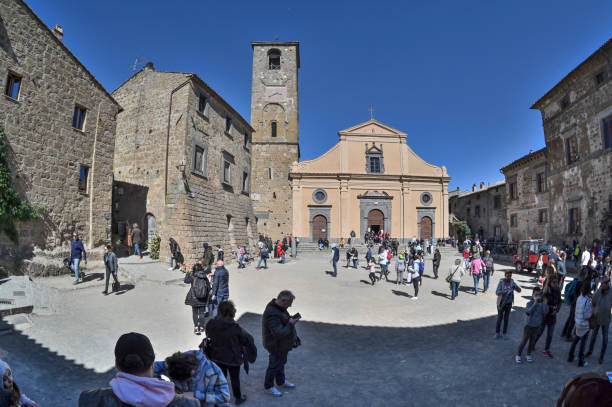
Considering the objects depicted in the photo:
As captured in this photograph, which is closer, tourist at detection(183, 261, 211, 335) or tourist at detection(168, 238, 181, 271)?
tourist at detection(183, 261, 211, 335)

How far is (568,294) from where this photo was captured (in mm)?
6281

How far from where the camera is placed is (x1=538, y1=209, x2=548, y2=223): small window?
21.5 metres

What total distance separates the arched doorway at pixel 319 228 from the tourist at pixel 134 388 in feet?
90.6

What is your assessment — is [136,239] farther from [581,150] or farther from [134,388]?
[581,150]

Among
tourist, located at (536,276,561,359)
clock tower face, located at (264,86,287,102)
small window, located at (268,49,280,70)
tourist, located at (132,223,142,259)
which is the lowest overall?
tourist, located at (536,276,561,359)

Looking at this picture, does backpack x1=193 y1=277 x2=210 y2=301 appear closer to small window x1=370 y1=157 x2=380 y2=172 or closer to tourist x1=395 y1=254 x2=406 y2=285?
tourist x1=395 y1=254 x2=406 y2=285

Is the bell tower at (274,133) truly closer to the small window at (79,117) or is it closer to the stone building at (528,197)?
the small window at (79,117)

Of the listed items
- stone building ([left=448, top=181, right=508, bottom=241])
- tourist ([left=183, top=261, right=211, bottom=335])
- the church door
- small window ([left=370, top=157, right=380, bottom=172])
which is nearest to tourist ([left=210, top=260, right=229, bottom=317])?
tourist ([left=183, top=261, right=211, bottom=335])

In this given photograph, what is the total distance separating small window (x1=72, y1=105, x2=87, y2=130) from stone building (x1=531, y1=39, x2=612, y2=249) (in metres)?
24.1

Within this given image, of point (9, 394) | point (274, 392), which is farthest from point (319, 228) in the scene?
point (9, 394)

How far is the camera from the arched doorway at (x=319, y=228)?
29484 millimetres

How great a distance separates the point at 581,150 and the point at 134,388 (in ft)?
78.2

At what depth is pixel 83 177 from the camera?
12.5 m

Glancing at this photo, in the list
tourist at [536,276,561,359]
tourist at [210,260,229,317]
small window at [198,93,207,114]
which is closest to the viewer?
tourist at [536,276,561,359]
